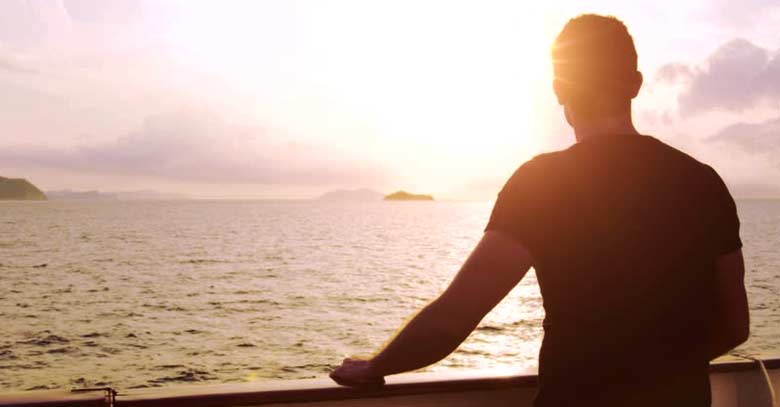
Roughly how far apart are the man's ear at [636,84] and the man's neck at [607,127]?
2.2 inches

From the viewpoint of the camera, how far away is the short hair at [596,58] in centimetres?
133

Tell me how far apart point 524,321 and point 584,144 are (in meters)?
19.7

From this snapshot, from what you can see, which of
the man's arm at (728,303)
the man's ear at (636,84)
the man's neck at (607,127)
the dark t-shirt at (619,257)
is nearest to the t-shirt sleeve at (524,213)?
the dark t-shirt at (619,257)

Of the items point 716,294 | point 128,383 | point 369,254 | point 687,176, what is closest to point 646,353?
point 716,294

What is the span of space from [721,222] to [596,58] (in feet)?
1.34

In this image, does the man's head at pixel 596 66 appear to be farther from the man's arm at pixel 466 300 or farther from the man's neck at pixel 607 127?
the man's arm at pixel 466 300

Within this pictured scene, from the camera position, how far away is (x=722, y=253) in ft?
4.43

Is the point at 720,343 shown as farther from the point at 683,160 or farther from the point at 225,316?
the point at 225,316

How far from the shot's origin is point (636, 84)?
1380 millimetres

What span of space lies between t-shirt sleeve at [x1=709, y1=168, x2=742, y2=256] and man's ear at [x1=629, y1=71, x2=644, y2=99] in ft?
0.74

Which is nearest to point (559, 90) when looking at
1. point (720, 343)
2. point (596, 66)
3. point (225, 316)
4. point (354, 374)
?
point (596, 66)

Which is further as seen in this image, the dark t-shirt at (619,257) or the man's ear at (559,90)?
the man's ear at (559,90)

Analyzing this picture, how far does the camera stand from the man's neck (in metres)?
1.34

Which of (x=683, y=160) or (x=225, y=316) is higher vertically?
(x=683, y=160)
